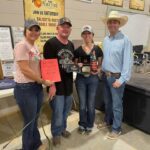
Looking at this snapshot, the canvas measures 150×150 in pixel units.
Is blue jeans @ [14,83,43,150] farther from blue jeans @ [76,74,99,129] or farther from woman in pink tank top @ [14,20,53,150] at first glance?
blue jeans @ [76,74,99,129]

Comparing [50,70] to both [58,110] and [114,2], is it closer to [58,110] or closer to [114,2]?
[58,110]

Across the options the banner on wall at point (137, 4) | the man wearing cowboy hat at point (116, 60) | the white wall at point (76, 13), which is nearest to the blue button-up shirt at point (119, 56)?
the man wearing cowboy hat at point (116, 60)

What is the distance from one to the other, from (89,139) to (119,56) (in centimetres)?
108

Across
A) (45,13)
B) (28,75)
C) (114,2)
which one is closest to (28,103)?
(28,75)

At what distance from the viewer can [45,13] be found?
3029 millimetres

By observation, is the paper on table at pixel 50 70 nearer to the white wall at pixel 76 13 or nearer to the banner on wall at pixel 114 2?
the white wall at pixel 76 13

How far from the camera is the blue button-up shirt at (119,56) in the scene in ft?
7.55

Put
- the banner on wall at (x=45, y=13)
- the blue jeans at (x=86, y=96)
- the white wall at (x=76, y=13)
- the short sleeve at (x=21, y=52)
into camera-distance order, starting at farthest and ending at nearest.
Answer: the banner on wall at (x=45, y=13) < the white wall at (x=76, y=13) < the blue jeans at (x=86, y=96) < the short sleeve at (x=21, y=52)

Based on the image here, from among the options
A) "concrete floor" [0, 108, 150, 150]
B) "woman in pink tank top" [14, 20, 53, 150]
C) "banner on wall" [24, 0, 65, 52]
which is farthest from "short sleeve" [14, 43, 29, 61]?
"banner on wall" [24, 0, 65, 52]

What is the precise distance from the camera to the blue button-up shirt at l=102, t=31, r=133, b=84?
7.55 feet

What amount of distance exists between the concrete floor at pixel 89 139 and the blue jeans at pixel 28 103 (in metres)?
0.45

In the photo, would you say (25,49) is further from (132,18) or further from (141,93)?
(132,18)

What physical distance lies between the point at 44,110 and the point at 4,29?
1.40 m

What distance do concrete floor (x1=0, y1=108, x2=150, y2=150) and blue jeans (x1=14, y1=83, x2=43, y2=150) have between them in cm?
45
